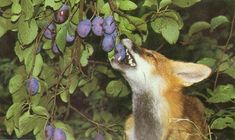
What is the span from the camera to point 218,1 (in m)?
3.77

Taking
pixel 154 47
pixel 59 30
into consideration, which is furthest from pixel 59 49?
pixel 154 47

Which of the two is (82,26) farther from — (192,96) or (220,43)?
(220,43)

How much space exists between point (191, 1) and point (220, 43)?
2.10 meters

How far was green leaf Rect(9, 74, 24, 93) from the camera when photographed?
183cm

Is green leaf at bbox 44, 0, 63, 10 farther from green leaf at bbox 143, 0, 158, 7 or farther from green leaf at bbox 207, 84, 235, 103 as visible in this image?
green leaf at bbox 207, 84, 235, 103

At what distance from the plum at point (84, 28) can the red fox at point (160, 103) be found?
285 mm

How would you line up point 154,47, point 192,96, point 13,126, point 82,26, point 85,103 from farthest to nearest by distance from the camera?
point 85,103 → point 154,47 → point 192,96 → point 13,126 → point 82,26

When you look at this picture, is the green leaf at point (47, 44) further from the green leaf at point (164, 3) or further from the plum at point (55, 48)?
the green leaf at point (164, 3)

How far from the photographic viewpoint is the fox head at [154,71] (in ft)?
6.20

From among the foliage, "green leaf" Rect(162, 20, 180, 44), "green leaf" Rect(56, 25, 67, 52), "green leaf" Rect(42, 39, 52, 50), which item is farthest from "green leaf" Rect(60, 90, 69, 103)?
"green leaf" Rect(162, 20, 180, 44)

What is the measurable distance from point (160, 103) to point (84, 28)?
43 centimetres

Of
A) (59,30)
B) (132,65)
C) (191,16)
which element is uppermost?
(59,30)

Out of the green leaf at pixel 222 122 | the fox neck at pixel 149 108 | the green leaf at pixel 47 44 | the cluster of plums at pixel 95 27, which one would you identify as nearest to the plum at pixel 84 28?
the cluster of plums at pixel 95 27

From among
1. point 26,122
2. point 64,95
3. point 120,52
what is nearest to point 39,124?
point 26,122
